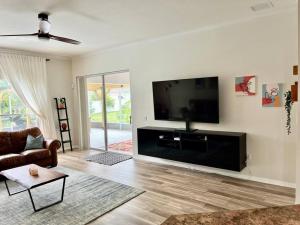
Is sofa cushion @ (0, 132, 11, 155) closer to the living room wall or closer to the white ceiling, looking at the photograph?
the white ceiling

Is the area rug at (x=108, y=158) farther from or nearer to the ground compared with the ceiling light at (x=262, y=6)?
nearer to the ground

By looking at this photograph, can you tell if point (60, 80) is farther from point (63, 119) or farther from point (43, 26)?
point (43, 26)

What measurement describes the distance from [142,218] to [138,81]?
3228 millimetres

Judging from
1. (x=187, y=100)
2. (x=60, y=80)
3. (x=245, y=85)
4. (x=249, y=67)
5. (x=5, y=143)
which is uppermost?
(x=60, y=80)

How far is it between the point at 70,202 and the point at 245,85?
3.33 meters

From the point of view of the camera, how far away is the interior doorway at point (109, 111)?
6008mm

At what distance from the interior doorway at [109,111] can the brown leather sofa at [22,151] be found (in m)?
1.66

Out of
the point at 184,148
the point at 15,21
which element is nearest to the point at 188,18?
the point at 184,148

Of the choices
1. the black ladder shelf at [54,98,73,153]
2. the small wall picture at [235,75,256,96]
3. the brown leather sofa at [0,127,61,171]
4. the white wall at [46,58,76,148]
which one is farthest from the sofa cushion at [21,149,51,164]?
the small wall picture at [235,75,256,96]

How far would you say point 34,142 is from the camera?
492 centimetres

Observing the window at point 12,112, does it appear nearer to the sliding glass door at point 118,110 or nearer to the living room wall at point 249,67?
the sliding glass door at point 118,110

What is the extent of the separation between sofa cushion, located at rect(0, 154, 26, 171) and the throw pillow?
46cm

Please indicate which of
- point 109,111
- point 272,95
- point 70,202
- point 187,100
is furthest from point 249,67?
point 109,111

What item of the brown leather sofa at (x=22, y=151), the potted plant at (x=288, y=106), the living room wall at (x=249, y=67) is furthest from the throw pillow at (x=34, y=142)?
the potted plant at (x=288, y=106)
